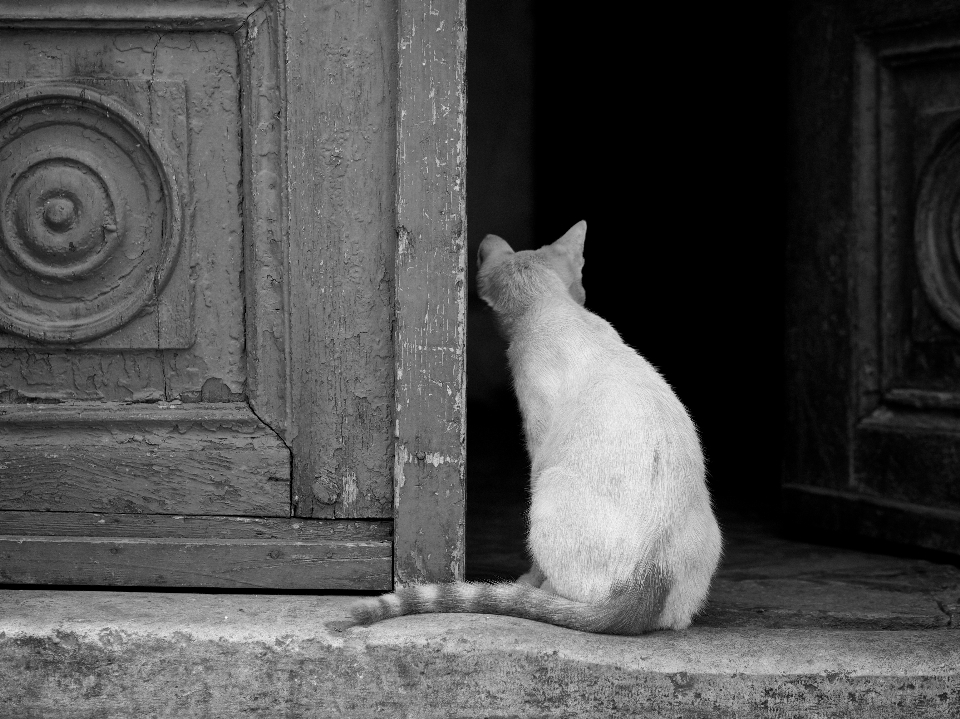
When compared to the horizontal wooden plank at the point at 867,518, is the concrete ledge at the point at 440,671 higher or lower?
lower

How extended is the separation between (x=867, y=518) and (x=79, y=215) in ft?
8.71

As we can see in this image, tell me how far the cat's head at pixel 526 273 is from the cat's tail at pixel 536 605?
2.67ft

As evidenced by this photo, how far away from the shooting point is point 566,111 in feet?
24.8

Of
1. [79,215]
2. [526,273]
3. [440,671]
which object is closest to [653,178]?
[526,273]

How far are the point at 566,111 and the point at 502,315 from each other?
5.08 meters

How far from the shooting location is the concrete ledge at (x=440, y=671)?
226cm

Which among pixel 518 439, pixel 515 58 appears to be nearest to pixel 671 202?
pixel 515 58

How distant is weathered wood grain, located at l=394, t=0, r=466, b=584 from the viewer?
253 centimetres

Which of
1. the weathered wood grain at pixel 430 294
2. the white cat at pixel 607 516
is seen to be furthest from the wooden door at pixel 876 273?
the weathered wood grain at pixel 430 294

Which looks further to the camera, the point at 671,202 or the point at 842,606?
the point at 671,202

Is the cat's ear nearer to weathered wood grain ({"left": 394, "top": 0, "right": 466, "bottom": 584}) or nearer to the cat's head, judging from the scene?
the cat's head

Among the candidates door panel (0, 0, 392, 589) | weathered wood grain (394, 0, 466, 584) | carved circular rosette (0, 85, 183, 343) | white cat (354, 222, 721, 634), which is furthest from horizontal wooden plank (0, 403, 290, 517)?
white cat (354, 222, 721, 634)

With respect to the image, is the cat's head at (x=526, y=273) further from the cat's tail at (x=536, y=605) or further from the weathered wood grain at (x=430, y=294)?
the cat's tail at (x=536, y=605)

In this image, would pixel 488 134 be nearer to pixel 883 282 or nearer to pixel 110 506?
pixel 883 282
